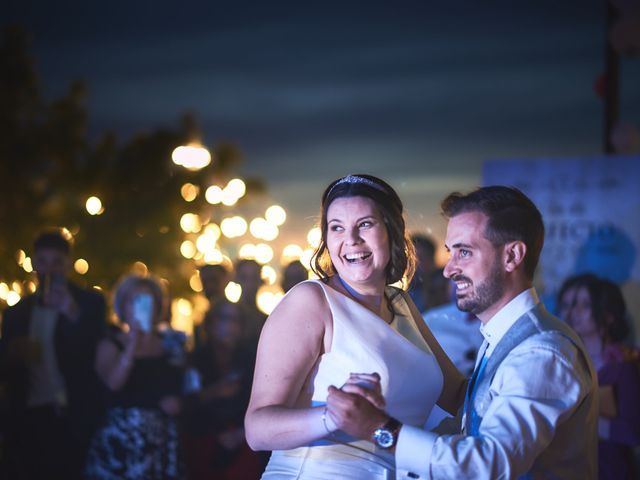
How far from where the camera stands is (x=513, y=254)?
2.69 m

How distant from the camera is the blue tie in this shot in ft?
8.41

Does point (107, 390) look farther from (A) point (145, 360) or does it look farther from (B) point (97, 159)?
(B) point (97, 159)

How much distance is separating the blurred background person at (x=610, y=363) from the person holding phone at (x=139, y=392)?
245 centimetres

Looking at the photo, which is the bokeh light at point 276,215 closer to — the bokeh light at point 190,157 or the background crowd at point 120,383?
the bokeh light at point 190,157

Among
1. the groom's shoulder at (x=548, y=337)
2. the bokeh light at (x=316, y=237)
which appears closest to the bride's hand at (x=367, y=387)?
the groom's shoulder at (x=548, y=337)

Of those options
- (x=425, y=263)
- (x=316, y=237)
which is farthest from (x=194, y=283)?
(x=316, y=237)

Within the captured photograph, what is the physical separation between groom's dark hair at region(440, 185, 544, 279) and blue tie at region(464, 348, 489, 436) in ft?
1.07

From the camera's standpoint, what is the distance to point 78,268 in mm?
17984

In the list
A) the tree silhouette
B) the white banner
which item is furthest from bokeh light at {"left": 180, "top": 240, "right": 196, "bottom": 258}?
the white banner

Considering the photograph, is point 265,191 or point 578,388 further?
point 265,191

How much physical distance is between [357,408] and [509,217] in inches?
31.5

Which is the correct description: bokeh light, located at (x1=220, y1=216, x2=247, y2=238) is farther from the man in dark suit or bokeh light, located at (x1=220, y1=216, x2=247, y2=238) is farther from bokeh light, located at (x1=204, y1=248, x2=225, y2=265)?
the man in dark suit

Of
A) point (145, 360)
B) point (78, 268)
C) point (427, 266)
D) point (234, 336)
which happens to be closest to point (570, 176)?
point (427, 266)

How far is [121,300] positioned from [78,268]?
1307 cm
